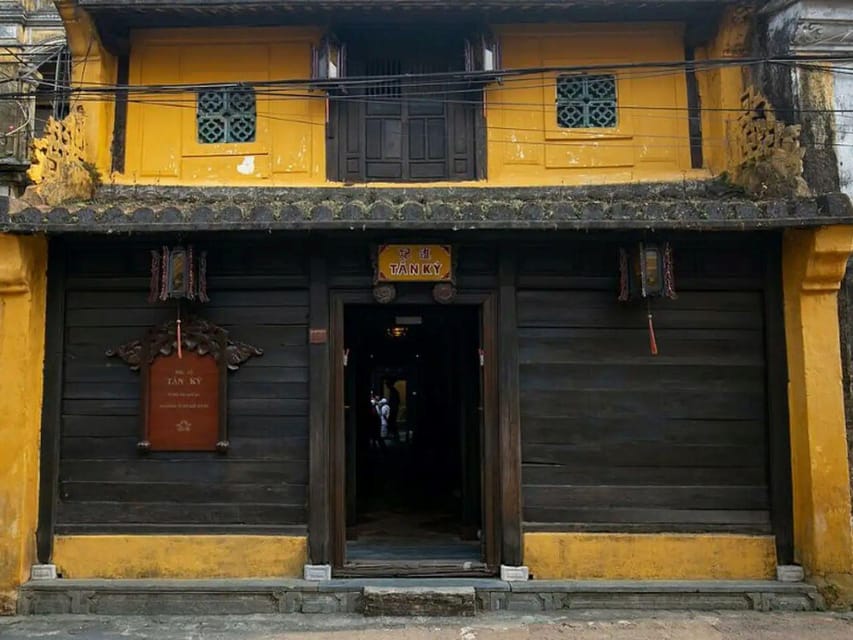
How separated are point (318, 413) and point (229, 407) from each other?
0.97m

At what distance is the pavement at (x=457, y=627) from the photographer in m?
6.05

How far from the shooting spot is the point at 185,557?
22.7 feet

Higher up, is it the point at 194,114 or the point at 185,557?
the point at 194,114

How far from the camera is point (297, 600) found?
670 cm

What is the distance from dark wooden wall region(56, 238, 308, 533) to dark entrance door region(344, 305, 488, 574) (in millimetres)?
1039

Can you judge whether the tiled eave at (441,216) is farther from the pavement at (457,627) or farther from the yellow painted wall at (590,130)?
the pavement at (457,627)

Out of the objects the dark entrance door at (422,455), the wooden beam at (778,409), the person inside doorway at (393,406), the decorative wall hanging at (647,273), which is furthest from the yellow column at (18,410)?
the person inside doorway at (393,406)

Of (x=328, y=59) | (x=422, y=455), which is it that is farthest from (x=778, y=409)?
(x=422, y=455)

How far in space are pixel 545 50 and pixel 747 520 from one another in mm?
5686

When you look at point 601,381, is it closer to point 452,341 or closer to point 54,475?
point 452,341

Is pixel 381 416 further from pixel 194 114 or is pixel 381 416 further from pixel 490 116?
pixel 490 116

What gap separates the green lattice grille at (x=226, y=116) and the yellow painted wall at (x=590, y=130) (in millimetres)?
2802

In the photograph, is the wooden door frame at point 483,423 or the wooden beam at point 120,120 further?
the wooden beam at point 120,120

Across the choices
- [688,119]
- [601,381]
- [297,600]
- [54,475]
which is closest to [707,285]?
[601,381]
